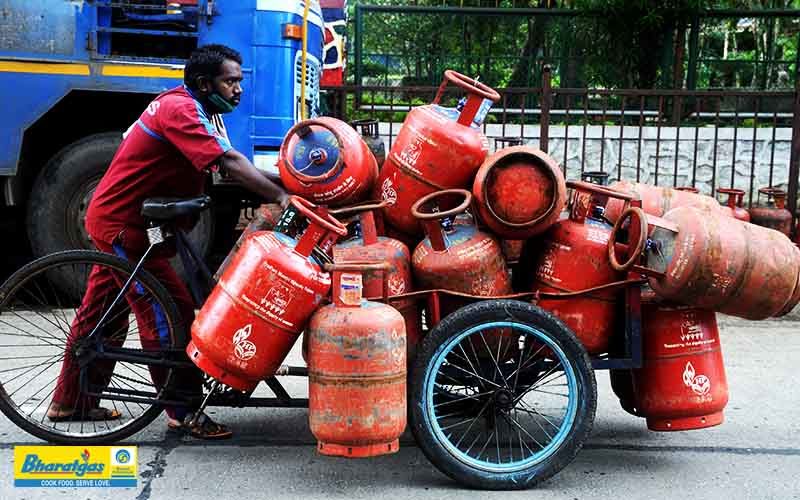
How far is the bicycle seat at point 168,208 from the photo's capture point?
391 cm

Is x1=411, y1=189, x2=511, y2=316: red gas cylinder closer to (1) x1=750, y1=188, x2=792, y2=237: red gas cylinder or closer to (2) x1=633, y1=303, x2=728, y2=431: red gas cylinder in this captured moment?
(2) x1=633, y1=303, x2=728, y2=431: red gas cylinder

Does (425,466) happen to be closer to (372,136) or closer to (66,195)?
(372,136)

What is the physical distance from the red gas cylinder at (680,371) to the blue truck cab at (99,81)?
3.73 metres

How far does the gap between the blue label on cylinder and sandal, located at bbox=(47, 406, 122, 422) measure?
4.93 ft

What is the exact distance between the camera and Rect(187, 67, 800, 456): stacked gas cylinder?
3.50m

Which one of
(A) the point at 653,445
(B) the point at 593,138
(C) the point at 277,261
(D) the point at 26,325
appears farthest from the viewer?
(B) the point at 593,138

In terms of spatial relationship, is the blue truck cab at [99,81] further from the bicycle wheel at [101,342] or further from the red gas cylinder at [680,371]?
the red gas cylinder at [680,371]

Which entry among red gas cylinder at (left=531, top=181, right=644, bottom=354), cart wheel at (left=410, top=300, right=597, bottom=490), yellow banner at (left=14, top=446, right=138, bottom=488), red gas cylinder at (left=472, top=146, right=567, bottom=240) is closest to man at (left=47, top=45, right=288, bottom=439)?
yellow banner at (left=14, top=446, right=138, bottom=488)

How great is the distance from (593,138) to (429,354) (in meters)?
6.69

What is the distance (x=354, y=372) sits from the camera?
11.3 feet

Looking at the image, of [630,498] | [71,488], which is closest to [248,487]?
[71,488]

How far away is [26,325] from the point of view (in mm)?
6465

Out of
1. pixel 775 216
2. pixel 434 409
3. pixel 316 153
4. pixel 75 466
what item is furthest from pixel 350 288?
pixel 775 216

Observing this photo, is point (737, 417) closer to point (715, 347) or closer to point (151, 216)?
point (715, 347)
